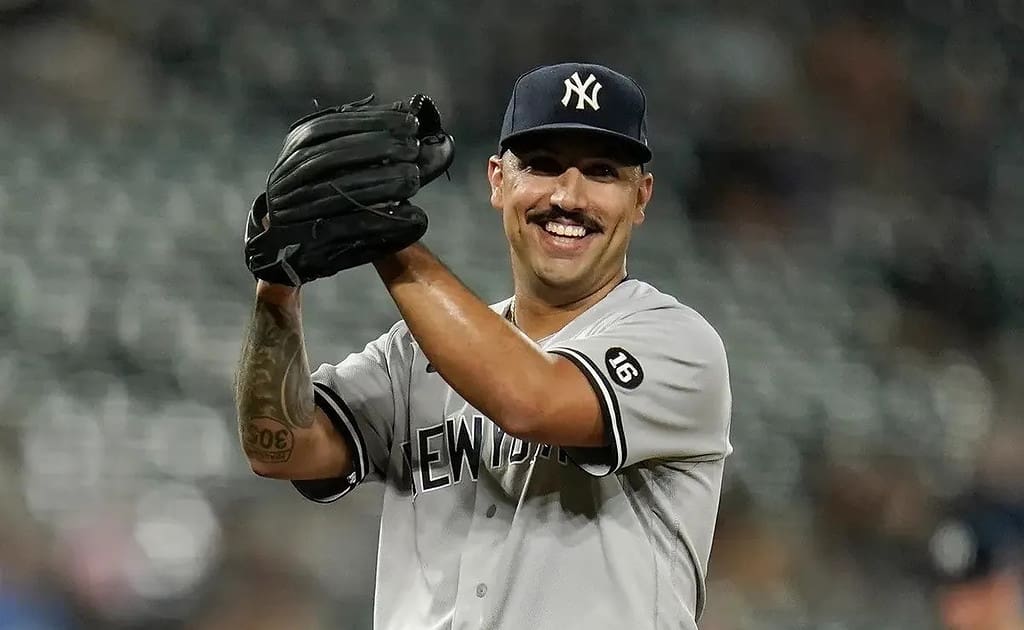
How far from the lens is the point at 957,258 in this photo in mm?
5137

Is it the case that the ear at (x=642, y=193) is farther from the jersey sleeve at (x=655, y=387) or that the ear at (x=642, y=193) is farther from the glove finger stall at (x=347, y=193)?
the glove finger stall at (x=347, y=193)

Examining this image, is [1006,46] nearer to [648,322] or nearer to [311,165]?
[648,322]

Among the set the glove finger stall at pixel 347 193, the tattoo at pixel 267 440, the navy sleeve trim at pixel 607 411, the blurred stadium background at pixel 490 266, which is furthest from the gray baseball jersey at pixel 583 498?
the blurred stadium background at pixel 490 266

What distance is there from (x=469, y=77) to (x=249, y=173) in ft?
3.11

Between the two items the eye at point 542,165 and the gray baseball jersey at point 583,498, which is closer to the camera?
the gray baseball jersey at point 583,498

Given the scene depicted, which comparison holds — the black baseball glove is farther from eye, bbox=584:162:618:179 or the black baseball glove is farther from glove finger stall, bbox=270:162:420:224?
eye, bbox=584:162:618:179

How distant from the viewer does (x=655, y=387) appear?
1718 mm

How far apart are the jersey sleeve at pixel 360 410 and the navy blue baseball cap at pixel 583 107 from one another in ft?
1.41

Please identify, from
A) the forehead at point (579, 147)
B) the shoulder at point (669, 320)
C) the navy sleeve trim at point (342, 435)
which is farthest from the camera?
the navy sleeve trim at point (342, 435)

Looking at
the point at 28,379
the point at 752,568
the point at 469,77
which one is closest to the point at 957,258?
the point at 752,568

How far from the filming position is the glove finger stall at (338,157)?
1517mm

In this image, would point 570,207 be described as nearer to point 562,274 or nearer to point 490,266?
point 562,274

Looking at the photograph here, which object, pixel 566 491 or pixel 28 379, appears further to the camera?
pixel 28 379

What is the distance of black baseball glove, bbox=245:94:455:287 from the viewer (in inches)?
59.8
